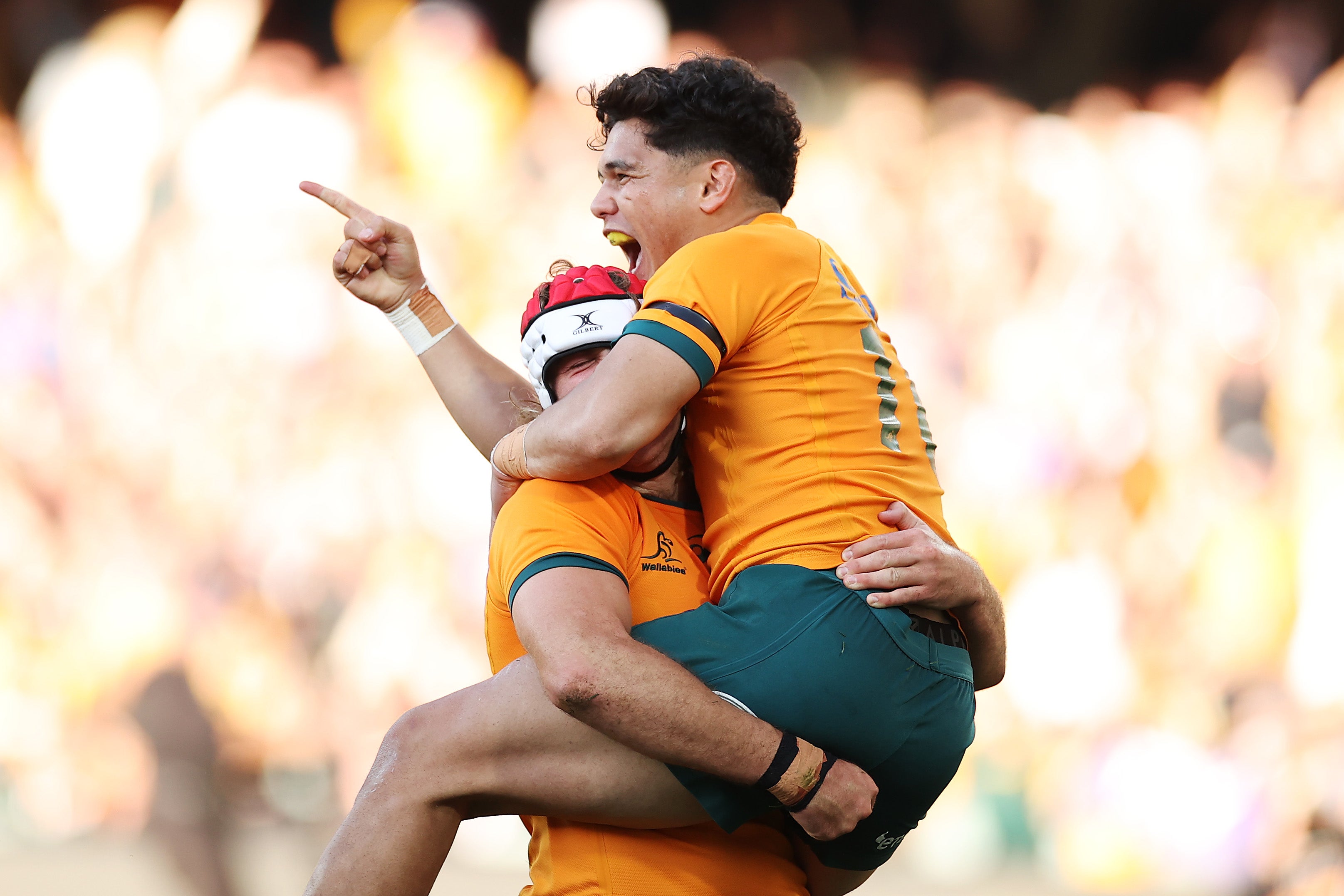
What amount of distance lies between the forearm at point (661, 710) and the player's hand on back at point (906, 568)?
0.89 feet

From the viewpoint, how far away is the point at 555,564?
1841 millimetres

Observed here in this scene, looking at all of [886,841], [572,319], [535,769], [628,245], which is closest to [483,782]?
[535,769]

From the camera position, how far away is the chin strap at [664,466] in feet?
7.05

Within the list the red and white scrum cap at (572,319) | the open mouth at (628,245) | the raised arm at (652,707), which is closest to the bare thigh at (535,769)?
the raised arm at (652,707)

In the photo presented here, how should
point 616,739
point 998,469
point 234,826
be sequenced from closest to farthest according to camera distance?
point 616,739
point 234,826
point 998,469

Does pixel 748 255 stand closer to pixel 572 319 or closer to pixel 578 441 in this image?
pixel 572 319

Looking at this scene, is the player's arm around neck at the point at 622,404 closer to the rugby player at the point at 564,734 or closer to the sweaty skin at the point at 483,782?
the sweaty skin at the point at 483,782

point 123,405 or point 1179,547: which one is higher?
point 123,405

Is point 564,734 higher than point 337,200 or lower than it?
lower

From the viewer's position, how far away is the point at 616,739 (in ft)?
5.89

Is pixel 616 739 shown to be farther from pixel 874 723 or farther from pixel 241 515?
pixel 241 515

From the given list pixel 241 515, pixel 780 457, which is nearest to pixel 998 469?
pixel 241 515

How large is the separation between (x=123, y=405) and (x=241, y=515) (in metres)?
0.74

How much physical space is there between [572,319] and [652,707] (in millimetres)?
672
